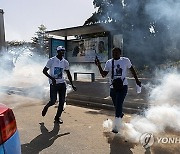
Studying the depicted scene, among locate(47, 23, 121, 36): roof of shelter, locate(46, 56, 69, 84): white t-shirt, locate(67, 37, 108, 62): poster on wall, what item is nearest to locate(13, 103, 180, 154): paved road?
locate(46, 56, 69, 84): white t-shirt

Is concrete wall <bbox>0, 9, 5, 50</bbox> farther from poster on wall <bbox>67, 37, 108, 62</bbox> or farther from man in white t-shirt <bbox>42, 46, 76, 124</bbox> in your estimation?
man in white t-shirt <bbox>42, 46, 76, 124</bbox>

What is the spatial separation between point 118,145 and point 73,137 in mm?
844

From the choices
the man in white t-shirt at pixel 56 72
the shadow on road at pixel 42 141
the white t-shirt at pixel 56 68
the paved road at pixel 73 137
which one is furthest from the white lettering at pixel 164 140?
the white t-shirt at pixel 56 68

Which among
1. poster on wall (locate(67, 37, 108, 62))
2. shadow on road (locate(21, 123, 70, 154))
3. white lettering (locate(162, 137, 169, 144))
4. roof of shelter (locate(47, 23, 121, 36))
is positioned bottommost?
shadow on road (locate(21, 123, 70, 154))

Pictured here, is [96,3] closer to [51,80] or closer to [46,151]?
[51,80]

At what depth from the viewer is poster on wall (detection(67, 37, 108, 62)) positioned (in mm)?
12504

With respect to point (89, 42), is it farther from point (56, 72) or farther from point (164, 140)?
point (164, 140)

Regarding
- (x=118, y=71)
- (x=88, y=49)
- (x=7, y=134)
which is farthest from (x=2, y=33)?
(x=7, y=134)

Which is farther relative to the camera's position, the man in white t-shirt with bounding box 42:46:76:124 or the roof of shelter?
the roof of shelter

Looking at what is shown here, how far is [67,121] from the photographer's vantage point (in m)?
5.51

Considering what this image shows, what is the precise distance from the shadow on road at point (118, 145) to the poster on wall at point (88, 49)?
315 inches

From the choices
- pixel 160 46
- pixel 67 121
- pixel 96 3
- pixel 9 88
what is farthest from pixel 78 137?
pixel 96 3

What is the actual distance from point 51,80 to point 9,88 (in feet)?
22.7

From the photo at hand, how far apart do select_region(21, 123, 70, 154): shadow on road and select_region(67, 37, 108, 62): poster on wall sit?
763 centimetres
